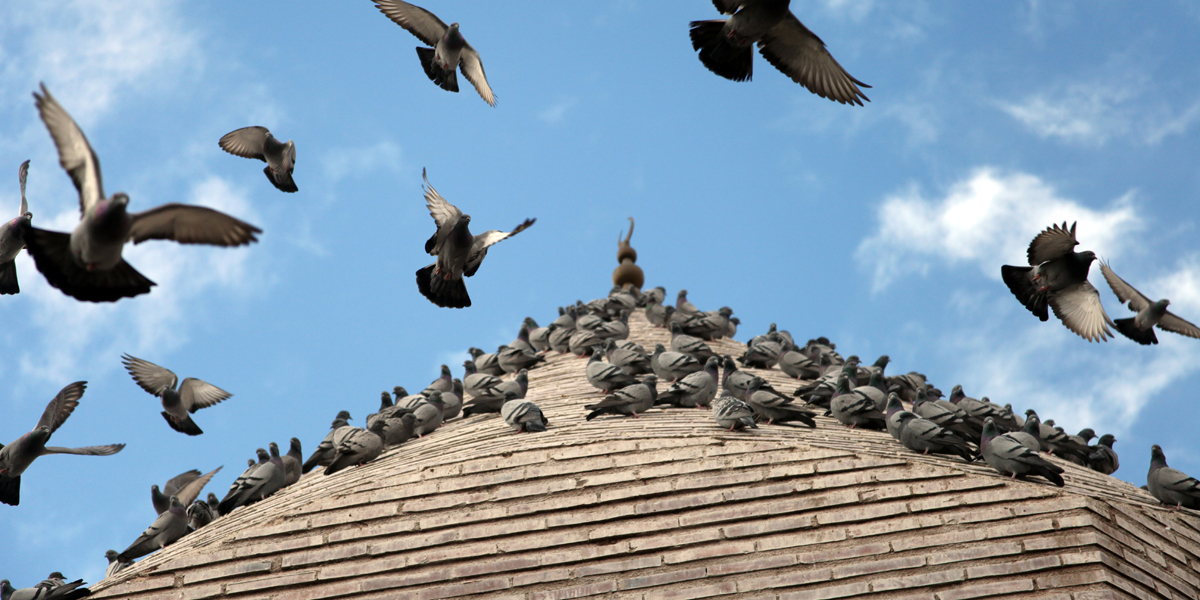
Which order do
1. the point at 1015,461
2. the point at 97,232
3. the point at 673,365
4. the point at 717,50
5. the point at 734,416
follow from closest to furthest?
the point at 97,232, the point at 1015,461, the point at 717,50, the point at 734,416, the point at 673,365

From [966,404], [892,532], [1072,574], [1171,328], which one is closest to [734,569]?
[892,532]

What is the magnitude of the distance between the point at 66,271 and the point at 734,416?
4.66 m

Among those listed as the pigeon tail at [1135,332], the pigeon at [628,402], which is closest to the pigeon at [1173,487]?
the pigeon tail at [1135,332]

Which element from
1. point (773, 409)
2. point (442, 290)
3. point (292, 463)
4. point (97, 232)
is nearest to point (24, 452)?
point (292, 463)

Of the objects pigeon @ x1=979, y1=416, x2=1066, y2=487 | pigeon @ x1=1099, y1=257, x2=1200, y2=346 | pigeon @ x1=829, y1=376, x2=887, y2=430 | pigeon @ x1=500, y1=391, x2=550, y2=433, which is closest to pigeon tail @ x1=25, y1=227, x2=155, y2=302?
pigeon @ x1=500, y1=391, x2=550, y2=433

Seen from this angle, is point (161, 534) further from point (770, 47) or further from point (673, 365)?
point (770, 47)

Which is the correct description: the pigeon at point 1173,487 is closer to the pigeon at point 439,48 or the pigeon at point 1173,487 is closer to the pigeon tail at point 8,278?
the pigeon at point 439,48

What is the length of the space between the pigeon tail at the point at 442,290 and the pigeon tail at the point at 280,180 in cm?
126

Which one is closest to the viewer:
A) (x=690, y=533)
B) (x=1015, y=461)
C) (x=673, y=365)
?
(x=690, y=533)

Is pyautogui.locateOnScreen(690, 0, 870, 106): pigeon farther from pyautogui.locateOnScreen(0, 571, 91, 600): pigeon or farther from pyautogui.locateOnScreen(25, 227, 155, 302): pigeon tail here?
pyautogui.locateOnScreen(0, 571, 91, 600): pigeon

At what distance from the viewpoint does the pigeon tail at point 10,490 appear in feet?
28.5

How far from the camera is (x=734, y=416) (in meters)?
7.97

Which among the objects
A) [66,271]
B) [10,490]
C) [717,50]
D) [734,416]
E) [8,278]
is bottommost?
[66,271]

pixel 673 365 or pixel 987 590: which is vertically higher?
pixel 673 365
